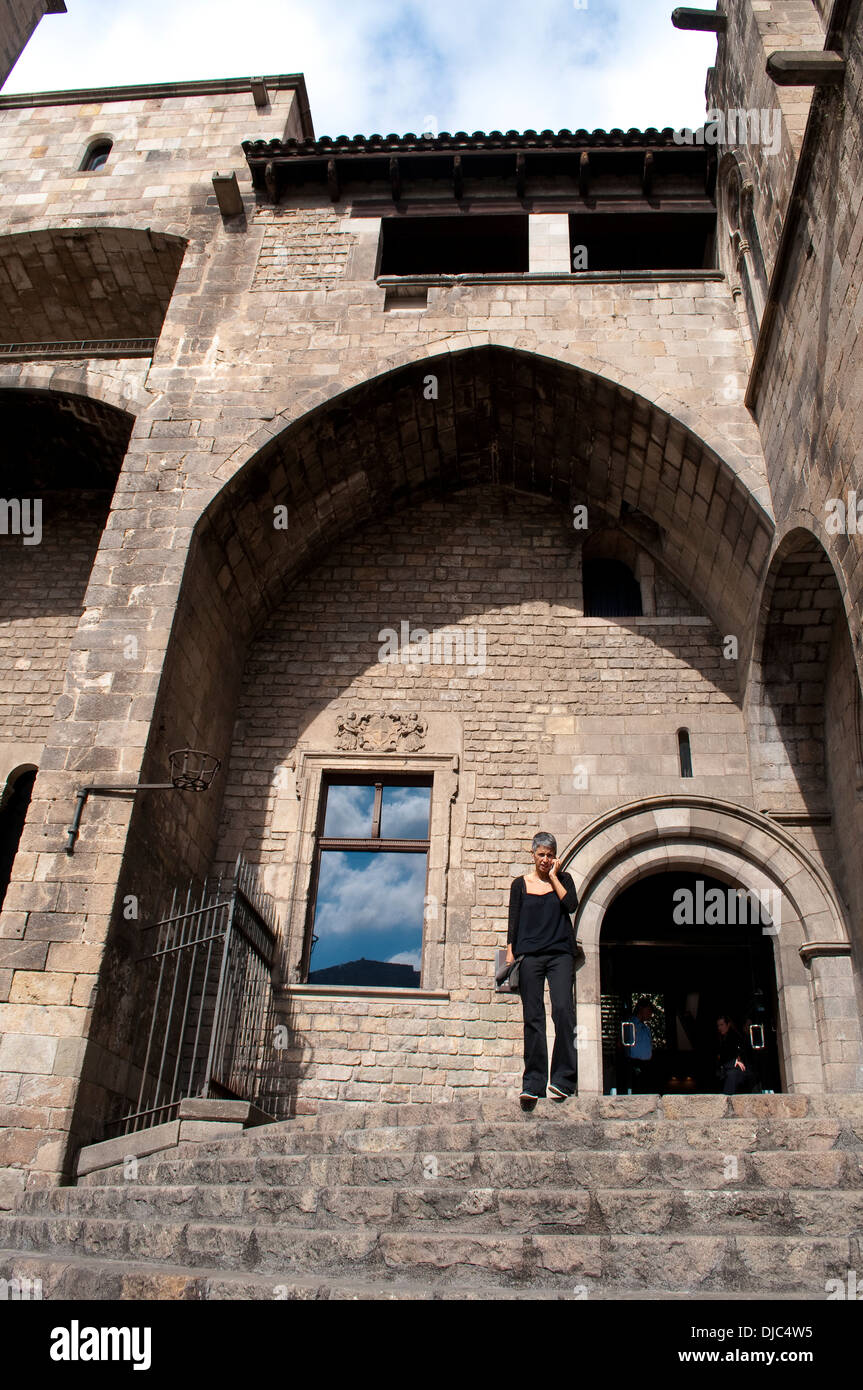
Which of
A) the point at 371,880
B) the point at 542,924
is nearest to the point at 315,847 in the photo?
the point at 371,880

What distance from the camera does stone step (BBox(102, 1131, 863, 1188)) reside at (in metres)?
4.18

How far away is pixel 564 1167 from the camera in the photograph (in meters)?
4.29

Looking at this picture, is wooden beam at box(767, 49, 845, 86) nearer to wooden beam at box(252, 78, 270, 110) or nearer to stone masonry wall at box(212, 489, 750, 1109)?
stone masonry wall at box(212, 489, 750, 1109)

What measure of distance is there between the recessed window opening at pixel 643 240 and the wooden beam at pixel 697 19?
165 centimetres

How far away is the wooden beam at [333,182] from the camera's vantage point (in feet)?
34.2

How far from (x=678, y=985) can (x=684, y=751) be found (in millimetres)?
3874

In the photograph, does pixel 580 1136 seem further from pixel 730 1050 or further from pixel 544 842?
pixel 730 1050

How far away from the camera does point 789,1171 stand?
4.18m

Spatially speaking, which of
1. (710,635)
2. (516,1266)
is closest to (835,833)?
(710,635)

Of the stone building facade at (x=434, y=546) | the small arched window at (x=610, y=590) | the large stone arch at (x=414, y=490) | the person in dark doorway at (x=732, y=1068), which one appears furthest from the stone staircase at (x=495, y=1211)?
the small arched window at (x=610, y=590)

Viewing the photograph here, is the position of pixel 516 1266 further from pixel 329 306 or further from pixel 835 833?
pixel 329 306

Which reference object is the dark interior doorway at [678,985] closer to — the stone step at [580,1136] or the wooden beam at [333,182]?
the stone step at [580,1136]

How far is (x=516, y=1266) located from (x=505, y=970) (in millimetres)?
2045

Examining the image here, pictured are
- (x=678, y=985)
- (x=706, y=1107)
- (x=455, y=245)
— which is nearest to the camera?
(x=706, y=1107)
